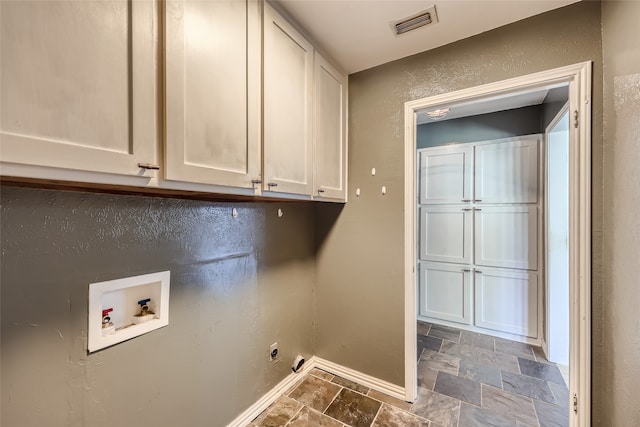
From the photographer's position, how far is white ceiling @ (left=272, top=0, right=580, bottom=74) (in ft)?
4.55

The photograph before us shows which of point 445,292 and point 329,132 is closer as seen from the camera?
point 329,132

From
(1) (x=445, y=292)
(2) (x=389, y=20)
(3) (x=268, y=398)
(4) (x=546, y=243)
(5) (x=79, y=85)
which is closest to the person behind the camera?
(5) (x=79, y=85)

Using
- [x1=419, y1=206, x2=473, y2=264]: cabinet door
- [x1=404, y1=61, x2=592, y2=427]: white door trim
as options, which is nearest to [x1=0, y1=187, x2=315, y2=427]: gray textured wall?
[x1=404, y1=61, x2=592, y2=427]: white door trim

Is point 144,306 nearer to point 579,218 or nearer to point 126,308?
→ point 126,308

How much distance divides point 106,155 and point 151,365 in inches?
39.3

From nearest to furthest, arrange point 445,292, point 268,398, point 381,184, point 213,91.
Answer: point 213,91
point 268,398
point 381,184
point 445,292

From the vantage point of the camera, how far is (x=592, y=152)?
134cm

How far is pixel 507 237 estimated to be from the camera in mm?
2807

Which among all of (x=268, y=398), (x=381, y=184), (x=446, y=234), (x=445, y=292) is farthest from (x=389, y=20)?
(x=445, y=292)

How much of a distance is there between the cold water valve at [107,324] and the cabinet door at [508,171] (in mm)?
3241

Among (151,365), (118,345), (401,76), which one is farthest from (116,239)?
(401,76)

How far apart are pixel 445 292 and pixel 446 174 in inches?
54.4

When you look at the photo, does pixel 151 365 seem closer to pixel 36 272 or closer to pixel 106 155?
pixel 36 272

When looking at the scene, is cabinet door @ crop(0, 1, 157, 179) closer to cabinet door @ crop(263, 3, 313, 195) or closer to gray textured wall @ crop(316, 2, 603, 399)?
cabinet door @ crop(263, 3, 313, 195)
